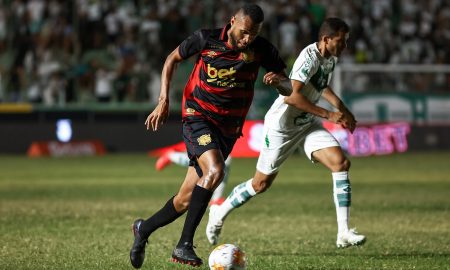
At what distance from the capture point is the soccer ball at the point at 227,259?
702 cm

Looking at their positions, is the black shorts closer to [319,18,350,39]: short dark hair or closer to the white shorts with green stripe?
the white shorts with green stripe

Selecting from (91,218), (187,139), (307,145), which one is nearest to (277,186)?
(91,218)

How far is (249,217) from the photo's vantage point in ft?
40.5

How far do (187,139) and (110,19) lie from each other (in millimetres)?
18053

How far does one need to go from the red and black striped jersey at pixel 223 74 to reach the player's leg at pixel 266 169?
138 cm

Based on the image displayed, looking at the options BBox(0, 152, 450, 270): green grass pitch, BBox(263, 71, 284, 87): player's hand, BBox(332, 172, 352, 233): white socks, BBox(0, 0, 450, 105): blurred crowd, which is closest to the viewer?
BBox(263, 71, 284, 87): player's hand

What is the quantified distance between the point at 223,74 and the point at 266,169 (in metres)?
1.81

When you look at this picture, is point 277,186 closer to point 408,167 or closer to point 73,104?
point 408,167

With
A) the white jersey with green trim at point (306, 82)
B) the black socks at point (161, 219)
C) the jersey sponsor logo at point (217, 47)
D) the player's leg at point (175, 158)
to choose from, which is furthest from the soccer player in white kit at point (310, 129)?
the player's leg at point (175, 158)

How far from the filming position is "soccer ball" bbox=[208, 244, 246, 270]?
702 cm

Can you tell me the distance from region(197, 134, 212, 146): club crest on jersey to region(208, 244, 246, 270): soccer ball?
3.63ft

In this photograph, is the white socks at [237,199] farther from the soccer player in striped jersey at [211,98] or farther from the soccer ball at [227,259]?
the soccer ball at [227,259]

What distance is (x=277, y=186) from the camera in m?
17.4

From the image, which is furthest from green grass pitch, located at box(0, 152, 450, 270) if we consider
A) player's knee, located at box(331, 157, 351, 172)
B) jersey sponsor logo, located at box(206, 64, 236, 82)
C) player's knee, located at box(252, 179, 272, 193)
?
jersey sponsor logo, located at box(206, 64, 236, 82)
